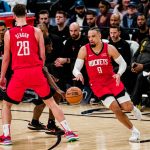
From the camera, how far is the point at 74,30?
40.6 ft

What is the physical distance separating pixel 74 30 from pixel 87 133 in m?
4.01

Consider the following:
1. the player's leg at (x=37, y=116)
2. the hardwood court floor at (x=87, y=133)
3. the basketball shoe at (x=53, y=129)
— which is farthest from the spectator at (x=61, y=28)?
the basketball shoe at (x=53, y=129)

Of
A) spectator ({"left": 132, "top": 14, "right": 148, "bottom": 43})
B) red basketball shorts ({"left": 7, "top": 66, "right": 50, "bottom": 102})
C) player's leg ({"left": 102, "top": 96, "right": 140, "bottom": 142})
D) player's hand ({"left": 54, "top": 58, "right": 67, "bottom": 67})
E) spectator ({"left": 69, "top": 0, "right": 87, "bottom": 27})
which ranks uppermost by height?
spectator ({"left": 69, "top": 0, "right": 87, "bottom": 27})

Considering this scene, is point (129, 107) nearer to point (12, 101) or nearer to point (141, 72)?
point (12, 101)

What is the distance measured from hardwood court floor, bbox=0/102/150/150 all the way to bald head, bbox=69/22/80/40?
6.11 ft

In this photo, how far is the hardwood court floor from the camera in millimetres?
7812

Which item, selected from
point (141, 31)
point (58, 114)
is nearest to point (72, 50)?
point (141, 31)

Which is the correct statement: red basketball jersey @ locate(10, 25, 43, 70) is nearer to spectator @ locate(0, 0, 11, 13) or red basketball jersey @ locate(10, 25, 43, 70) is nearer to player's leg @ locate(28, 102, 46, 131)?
player's leg @ locate(28, 102, 46, 131)

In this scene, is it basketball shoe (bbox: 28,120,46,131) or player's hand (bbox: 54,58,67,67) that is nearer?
basketball shoe (bbox: 28,120,46,131)

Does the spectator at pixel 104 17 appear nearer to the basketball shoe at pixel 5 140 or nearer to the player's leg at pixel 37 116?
the player's leg at pixel 37 116

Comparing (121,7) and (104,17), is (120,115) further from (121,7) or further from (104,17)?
(121,7)

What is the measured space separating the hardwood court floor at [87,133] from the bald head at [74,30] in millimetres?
1864

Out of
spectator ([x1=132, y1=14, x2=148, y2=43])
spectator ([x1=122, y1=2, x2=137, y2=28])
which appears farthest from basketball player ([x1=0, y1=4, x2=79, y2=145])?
spectator ([x1=122, y1=2, x2=137, y2=28])

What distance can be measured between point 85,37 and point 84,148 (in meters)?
5.31
